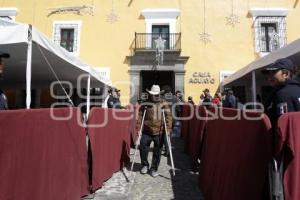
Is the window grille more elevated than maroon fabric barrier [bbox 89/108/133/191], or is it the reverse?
the window grille

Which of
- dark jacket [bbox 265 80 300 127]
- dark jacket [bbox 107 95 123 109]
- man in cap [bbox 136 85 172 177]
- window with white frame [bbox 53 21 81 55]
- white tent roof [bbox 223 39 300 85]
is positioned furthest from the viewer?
window with white frame [bbox 53 21 81 55]

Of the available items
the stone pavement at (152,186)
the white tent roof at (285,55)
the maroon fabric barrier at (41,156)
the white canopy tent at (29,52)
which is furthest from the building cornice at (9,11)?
the maroon fabric barrier at (41,156)

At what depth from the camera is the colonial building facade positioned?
17.6m

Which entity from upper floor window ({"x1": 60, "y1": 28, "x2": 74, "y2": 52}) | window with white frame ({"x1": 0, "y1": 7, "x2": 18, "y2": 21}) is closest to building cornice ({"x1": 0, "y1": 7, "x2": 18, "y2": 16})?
window with white frame ({"x1": 0, "y1": 7, "x2": 18, "y2": 21})

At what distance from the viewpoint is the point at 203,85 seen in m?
17.7

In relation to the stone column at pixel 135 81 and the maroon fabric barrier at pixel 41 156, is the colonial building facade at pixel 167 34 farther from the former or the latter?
the maroon fabric barrier at pixel 41 156

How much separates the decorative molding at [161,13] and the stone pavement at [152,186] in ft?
39.1

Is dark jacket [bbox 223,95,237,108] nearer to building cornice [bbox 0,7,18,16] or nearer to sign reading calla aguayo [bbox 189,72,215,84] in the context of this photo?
sign reading calla aguayo [bbox 189,72,215,84]

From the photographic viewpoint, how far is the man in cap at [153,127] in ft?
23.6

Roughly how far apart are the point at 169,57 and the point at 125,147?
10.2m

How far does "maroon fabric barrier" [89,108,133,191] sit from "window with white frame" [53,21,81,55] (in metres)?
11.4

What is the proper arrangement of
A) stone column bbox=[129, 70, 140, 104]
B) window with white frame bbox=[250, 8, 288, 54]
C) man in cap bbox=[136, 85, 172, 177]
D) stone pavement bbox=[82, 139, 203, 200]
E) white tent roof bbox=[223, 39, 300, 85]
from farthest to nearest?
stone column bbox=[129, 70, 140, 104] < window with white frame bbox=[250, 8, 288, 54] < man in cap bbox=[136, 85, 172, 177] < white tent roof bbox=[223, 39, 300, 85] < stone pavement bbox=[82, 139, 203, 200]

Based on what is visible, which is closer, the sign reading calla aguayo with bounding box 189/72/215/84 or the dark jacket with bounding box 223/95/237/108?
the dark jacket with bounding box 223/95/237/108

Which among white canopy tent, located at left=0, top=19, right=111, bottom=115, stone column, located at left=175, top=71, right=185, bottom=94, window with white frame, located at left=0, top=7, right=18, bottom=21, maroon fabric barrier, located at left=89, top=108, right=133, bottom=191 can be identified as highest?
window with white frame, located at left=0, top=7, right=18, bottom=21
